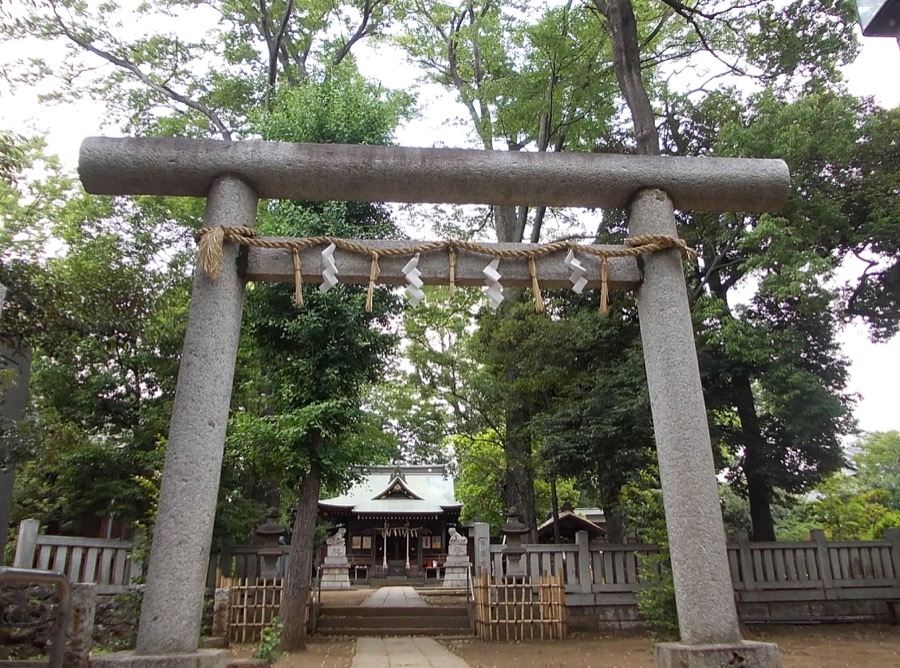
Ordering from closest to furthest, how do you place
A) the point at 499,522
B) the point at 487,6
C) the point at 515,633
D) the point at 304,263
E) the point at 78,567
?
the point at 304,263, the point at 78,567, the point at 515,633, the point at 487,6, the point at 499,522

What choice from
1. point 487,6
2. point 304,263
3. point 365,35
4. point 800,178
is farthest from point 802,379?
point 365,35

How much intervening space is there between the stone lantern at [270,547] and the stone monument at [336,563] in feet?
34.1

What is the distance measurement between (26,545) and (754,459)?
40.6 feet

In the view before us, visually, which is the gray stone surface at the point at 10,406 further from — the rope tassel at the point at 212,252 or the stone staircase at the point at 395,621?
the stone staircase at the point at 395,621

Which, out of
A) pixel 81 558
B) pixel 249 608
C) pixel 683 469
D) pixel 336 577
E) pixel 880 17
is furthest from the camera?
pixel 336 577

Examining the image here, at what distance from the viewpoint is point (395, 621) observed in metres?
11.9

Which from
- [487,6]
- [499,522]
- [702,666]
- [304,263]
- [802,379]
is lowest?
[702,666]

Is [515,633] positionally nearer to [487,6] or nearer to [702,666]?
[702,666]

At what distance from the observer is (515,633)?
33.2 feet

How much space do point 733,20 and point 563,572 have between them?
10.9 meters

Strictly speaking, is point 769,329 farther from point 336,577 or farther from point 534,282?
point 336,577

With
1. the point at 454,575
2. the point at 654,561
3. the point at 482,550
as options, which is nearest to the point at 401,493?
the point at 454,575

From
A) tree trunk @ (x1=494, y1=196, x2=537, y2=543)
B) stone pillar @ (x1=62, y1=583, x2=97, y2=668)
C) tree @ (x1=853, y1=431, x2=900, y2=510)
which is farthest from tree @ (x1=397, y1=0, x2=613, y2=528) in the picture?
tree @ (x1=853, y1=431, x2=900, y2=510)

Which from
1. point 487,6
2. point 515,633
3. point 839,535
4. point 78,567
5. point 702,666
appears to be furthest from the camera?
point 839,535
